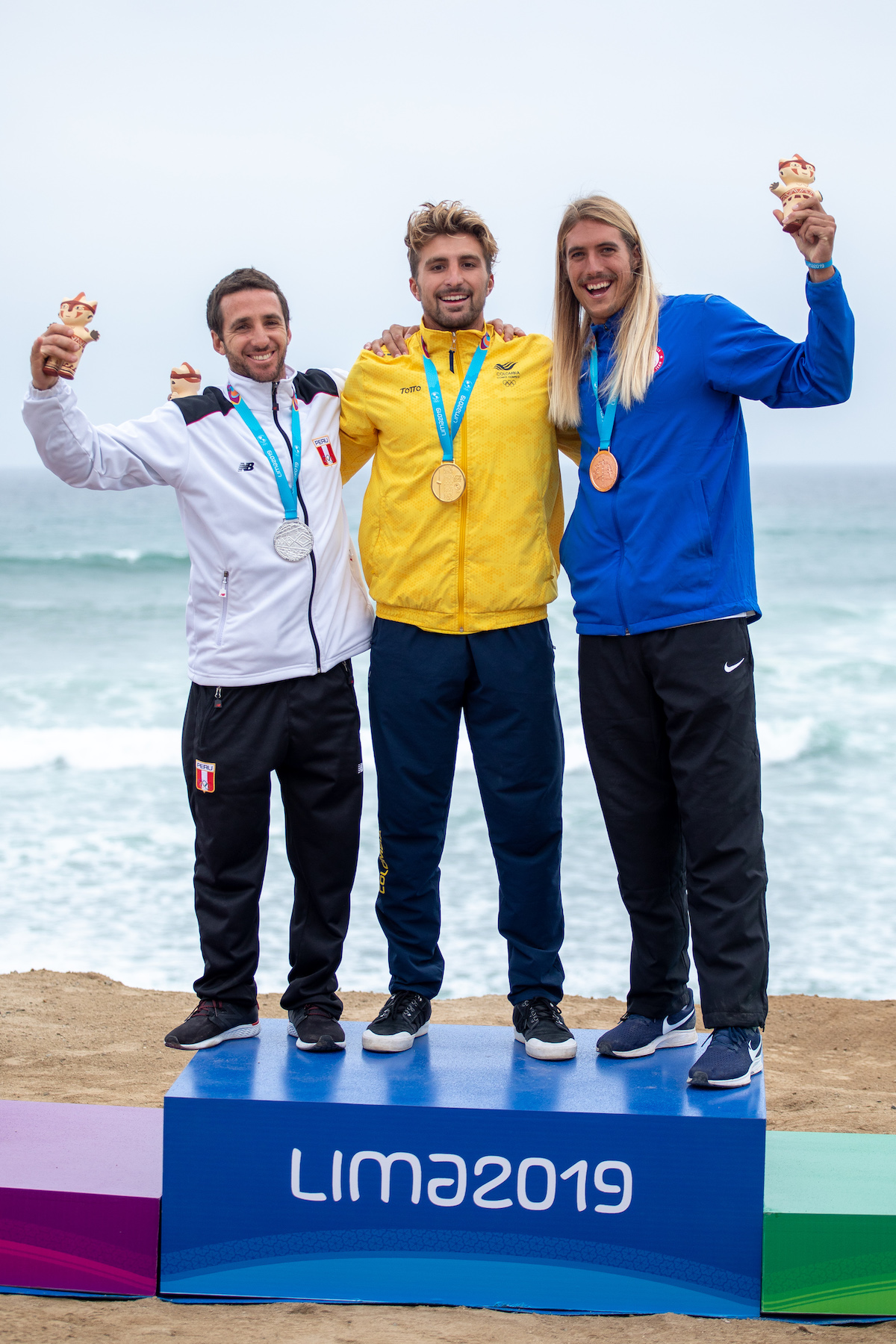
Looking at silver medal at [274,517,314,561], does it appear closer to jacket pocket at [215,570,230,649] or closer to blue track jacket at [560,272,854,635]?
jacket pocket at [215,570,230,649]

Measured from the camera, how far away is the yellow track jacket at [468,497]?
2756 millimetres

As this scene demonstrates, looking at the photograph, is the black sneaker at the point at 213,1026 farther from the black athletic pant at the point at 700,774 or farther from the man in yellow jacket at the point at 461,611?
the black athletic pant at the point at 700,774

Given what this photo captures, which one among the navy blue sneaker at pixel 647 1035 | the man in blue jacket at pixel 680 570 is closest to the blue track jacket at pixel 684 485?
the man in blue jacket at pixel 680 570

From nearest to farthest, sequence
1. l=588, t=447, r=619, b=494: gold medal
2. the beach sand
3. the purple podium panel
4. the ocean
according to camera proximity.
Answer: the beach sand, the purple podium panel, l=588, t=447, r=619, b=494: gold medal, the ocean

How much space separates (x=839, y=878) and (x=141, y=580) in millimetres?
13302

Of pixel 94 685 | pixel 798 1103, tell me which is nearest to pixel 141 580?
pixel 94 685

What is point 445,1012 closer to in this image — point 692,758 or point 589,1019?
point 589,1019

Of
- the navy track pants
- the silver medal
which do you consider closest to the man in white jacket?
the silver medal

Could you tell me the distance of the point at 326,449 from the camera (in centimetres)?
292

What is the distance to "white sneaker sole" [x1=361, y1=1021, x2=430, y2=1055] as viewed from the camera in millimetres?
2777

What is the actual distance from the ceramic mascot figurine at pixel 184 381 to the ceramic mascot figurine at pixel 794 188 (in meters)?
1.43

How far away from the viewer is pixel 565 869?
732 cm

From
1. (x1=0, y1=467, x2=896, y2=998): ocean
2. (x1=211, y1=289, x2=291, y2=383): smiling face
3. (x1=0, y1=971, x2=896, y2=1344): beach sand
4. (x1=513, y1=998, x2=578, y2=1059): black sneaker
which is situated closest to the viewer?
(x1=0, y1=971, x2=896, y2=1344): beach sand

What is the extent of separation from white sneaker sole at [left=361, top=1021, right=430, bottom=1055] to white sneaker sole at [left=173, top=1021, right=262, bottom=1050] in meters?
0.29
